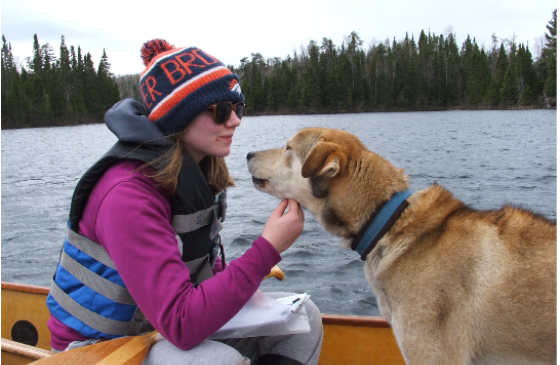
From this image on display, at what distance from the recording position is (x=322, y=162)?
3.35 meters

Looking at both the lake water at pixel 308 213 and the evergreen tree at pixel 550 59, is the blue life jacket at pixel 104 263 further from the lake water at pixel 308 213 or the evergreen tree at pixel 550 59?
the evergreen tree at pixel 550 59

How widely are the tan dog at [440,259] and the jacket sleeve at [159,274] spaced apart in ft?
3.67

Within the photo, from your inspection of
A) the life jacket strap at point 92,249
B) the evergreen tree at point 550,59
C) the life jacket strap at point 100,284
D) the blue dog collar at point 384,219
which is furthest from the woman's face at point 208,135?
the evergreen tree at point 550,59

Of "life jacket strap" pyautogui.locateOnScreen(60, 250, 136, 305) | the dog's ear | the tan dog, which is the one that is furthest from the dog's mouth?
"life jacket strap" pyautogui.locateOnScreen(60, 250, 136, 305)

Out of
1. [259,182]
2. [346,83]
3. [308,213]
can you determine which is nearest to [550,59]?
[346,83]

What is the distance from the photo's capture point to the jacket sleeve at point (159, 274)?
2.40m

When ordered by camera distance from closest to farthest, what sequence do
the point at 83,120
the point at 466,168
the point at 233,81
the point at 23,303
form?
the point at 233,81 → the point at 23,303 → the point at 466,168 → the point at 83,120

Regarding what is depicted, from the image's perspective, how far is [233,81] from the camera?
312 centimetres

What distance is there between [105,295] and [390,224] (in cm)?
198

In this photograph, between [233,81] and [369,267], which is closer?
[233,81]

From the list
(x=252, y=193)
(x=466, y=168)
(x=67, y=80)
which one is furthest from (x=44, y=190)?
(x=67, y=80)

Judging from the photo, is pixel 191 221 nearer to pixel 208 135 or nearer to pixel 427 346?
pixel 208 135

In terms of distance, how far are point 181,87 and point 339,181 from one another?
1.36m

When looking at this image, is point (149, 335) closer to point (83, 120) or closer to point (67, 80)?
point (83, 120)
